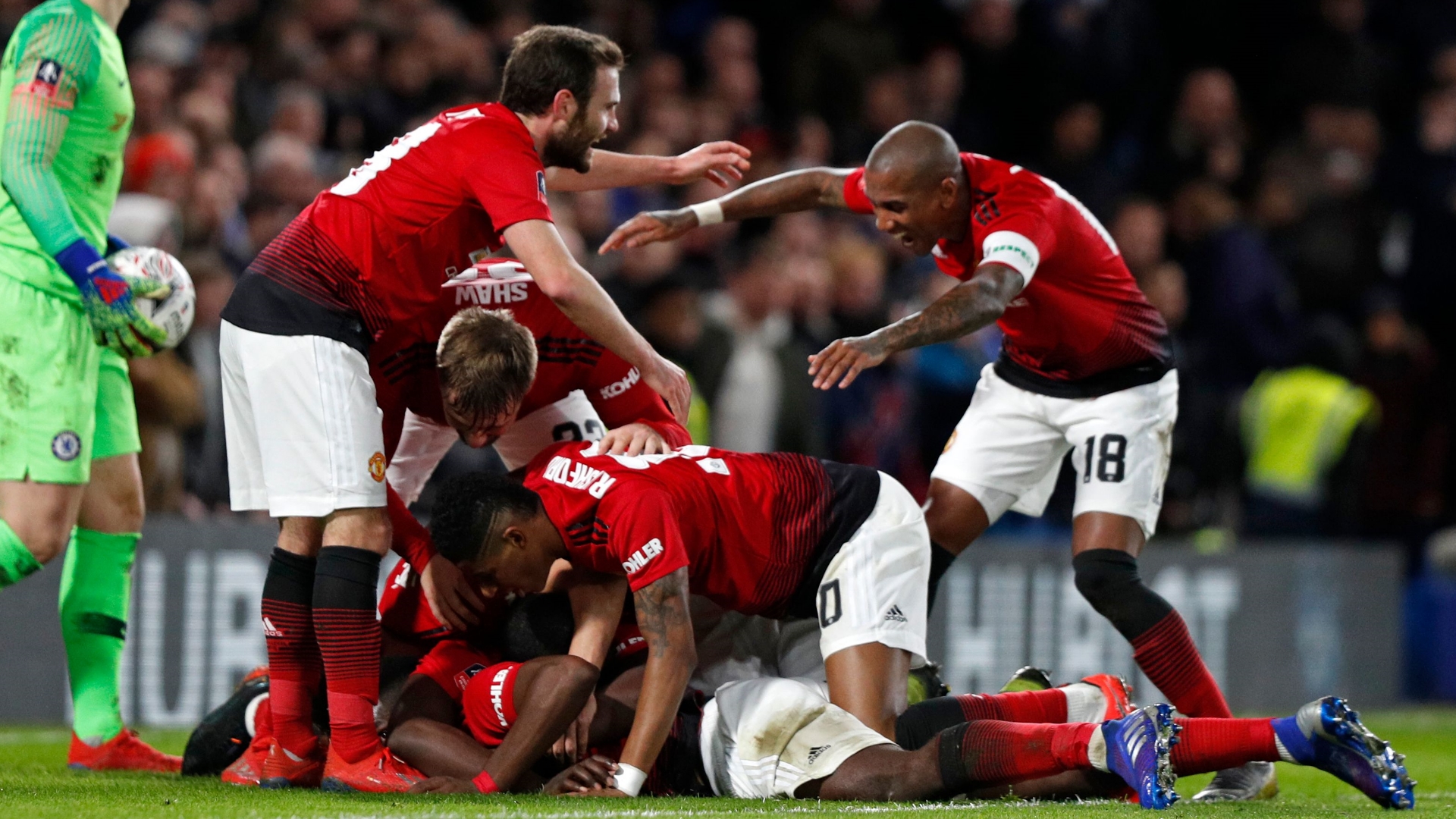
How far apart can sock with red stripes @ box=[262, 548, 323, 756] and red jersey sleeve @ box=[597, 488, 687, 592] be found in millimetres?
1017

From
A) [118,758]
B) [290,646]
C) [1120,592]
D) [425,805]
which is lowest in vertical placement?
[118,758]

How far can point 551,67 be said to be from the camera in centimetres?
536

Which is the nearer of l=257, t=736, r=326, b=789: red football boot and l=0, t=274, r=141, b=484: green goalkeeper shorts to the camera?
l=257, t=736, r=326, b=789: red football boot

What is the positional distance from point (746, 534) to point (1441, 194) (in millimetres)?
8843

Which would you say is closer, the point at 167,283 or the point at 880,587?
the point at 880,587

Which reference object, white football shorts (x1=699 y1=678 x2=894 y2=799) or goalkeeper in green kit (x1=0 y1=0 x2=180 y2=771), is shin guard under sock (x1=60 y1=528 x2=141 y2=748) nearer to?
goalkeeper in green kit (x1=0 y1=0 x2=180 y2=771)

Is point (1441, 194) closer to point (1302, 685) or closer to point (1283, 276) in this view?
point (1283, 276)

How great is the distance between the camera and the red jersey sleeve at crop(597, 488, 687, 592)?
4.81 meters

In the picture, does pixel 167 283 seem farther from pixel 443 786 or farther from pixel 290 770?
pixel 443 786

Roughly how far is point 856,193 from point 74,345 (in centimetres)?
271

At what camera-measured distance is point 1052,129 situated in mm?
13047

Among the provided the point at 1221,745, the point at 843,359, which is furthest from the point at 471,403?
the point at 1221,745

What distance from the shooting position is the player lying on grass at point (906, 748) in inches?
176

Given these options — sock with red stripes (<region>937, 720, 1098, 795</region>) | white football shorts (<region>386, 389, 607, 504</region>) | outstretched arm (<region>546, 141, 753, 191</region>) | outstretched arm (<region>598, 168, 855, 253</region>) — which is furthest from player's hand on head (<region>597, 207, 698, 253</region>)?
sock with red stripes (<region>937, 720, 1098, 795</region>)
